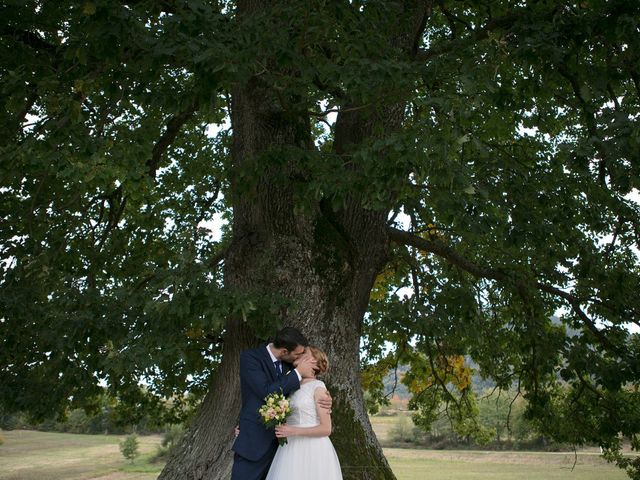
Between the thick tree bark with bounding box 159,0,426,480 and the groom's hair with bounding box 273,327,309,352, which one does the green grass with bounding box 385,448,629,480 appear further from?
the groom's hair with bounding box 273,327,309,352

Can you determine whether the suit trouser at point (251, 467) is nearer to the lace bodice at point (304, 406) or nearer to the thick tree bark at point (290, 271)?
the lace bodice at point (304, 406)

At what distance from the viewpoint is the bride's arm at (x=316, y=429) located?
5.15 meters

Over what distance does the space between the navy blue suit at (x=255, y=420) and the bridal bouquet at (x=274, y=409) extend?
6.7 inches

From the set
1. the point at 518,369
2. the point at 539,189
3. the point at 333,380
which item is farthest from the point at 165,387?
the point at 539,189

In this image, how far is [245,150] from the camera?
8172 millimetres

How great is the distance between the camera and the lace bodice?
5.30m

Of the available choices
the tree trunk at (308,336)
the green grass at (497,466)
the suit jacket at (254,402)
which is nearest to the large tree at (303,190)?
the tree trunk at (308,336)

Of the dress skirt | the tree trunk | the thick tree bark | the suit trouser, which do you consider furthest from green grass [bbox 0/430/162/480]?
the dress skirt

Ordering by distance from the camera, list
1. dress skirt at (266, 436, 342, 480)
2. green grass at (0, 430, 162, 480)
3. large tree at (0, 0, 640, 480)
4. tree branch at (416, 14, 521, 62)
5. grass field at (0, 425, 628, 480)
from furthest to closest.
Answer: grass field at (0, 425, 628, 480), green grass at (0, 430, 162, 480), tree branch at (416, 14, 521, 62), large tree at (0, 0, 640, 480), dress skirt at (266, 436, 342, 480)

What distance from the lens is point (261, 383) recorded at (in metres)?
5.25

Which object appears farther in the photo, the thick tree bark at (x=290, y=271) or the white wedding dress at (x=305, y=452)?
the thick tree bark at (x=290, y=271)

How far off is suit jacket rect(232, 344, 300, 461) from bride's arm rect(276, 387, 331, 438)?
18 centimetres

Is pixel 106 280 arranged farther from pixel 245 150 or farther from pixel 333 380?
pixel 333 380

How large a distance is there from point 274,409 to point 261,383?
0.30 metres
